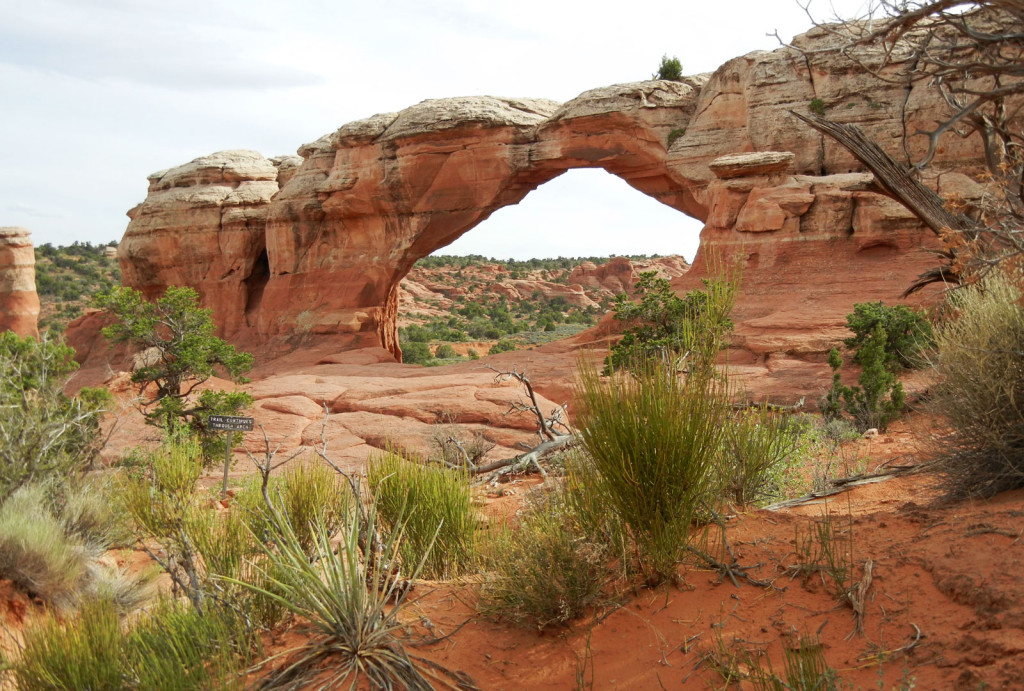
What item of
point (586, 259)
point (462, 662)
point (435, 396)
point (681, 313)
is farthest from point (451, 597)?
point (586, 259)

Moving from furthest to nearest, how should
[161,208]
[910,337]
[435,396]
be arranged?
[161,208]
[435,396]
[910,337]

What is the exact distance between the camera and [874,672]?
3070 millimetres

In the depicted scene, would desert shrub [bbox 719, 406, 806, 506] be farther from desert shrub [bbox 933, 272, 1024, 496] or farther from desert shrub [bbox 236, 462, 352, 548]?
desert shrub [bbox 236, 462, 352, 548]

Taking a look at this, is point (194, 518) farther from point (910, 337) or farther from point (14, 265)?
point (14, 265)

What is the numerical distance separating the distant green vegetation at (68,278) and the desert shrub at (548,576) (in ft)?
111

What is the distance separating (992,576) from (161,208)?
24.9 m

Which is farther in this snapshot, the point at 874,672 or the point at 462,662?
the point at 462,662

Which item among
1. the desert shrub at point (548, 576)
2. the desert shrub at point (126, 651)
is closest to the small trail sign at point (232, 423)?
the desert shrub at point (126, 651)

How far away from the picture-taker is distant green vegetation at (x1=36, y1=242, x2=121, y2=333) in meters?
37.1

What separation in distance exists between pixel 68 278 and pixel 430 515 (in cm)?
4472

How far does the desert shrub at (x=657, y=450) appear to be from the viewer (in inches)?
156

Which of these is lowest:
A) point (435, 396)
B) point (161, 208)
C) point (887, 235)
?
point (435, 396)

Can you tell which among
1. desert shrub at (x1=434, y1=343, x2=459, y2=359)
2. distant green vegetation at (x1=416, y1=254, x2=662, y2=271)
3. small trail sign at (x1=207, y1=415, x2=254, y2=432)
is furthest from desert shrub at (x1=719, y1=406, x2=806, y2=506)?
distant green vegetation at (x1=416, y1=254, x2=662, y2=271)

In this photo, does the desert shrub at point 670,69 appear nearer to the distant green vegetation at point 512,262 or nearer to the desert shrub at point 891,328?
the desert shrub at point 891,328
